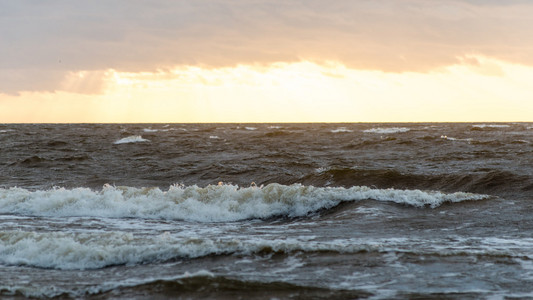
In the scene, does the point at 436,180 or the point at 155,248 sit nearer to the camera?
the point at 155,248

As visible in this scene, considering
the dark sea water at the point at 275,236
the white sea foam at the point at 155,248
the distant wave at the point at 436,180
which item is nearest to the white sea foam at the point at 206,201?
the dark sea water at the point at 275,236

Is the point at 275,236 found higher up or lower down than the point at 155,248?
lower down

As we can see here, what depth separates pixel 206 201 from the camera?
14703mm

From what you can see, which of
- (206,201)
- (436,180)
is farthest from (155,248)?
(436,180)

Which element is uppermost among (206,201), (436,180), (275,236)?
(436,180)

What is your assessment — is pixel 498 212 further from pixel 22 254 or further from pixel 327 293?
pixel 22 254

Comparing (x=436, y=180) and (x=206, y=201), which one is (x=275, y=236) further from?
(x=436, y=180)

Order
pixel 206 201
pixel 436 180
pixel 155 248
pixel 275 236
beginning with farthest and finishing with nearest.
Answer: pixel 436 180
pixel 206 201
pixel 275 236
pixel 155 248

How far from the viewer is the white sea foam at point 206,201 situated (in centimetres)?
1384

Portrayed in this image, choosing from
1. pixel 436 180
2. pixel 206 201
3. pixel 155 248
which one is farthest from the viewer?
pixel 436 180

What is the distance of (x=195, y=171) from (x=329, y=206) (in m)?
10.5

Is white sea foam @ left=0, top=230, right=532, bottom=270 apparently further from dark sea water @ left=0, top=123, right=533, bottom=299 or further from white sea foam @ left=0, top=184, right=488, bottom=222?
white sea foam @ left=0, top=184, right=488, bottom=222

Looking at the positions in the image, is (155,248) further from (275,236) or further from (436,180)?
(436,180)

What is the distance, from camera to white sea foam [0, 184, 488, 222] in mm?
13844
